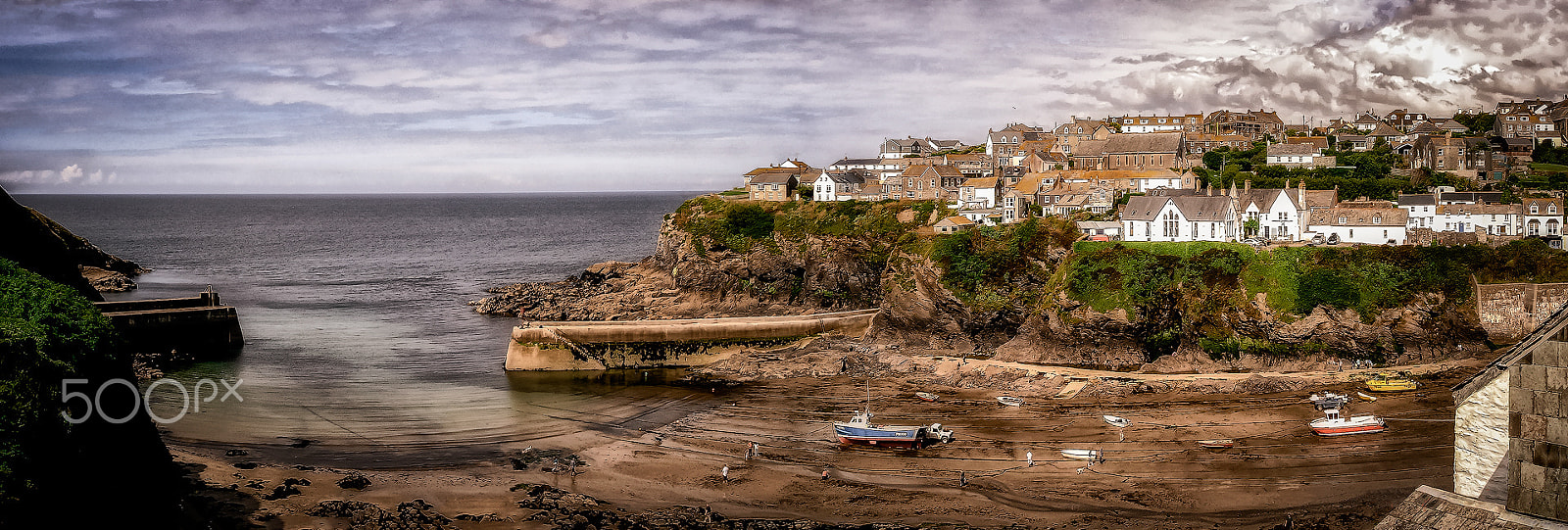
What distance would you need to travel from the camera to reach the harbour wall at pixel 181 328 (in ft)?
147

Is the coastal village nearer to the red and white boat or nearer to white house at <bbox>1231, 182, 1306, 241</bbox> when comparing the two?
white house at <bbox>1231, 182, 1306, 241</bbox>

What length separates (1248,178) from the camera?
54.9m

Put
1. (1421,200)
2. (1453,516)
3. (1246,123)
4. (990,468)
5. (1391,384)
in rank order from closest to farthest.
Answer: (1453,516) → (990,468) → (1391,384) → (1421,200) → (1246,123)

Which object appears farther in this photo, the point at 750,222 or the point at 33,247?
the point at 750,222

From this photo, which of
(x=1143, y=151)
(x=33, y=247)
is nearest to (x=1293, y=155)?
(x=1143, y=151)

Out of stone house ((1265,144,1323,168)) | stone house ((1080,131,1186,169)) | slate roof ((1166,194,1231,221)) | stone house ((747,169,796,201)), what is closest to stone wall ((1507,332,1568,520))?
slate roof ((1166,194,1231,221))

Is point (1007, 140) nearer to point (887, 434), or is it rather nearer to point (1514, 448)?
point (887, 434)

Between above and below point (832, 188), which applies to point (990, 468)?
below

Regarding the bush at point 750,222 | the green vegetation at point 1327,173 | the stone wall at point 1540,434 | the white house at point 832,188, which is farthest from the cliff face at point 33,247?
the green vegetation at point 1327,173

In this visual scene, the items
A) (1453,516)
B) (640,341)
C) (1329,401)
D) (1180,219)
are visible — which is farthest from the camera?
(1180,219)

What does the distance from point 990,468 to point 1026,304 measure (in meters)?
15.5

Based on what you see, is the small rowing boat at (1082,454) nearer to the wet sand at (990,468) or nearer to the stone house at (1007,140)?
the wet sand at (990,468)

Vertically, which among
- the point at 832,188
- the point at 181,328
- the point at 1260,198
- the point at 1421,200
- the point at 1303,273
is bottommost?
the point at 181,328

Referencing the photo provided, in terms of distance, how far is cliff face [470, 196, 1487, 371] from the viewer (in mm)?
36812
